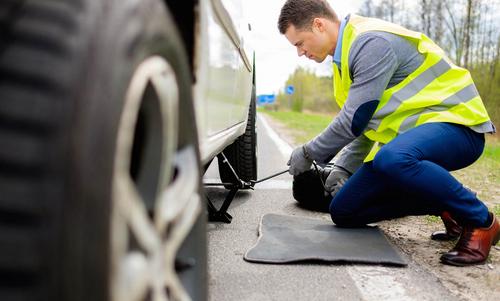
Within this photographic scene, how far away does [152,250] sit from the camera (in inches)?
36.6

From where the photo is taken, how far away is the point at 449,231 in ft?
9.55

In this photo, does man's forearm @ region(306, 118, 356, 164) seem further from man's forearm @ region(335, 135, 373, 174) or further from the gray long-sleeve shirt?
man's forearm @ region(335, 135, 373, 174)

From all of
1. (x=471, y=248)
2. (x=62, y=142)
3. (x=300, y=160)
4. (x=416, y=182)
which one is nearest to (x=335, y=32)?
(x=300, y=160)

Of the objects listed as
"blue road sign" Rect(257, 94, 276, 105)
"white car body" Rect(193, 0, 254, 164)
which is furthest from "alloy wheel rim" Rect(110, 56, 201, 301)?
"blue road sign" Rect(257, 94, 276, 105)

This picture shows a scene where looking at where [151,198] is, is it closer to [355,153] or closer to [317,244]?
[317,244]

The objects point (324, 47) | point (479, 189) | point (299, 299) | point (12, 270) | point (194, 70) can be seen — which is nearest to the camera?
point (12, 270)

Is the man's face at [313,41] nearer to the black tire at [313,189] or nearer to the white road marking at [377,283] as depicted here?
the black tire at [313,189]

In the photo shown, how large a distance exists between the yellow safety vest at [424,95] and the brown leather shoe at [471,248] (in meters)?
0.54

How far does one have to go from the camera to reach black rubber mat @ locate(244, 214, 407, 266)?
2.42m

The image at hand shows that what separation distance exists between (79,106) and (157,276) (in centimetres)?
38

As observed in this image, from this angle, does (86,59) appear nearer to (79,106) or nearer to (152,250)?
(79,106)

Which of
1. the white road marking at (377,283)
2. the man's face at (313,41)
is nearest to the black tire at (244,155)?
the man's face at (313,41)

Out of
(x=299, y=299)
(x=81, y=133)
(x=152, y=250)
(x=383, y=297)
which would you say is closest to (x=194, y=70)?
(x=152, y=250)

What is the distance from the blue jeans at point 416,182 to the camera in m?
2.52
